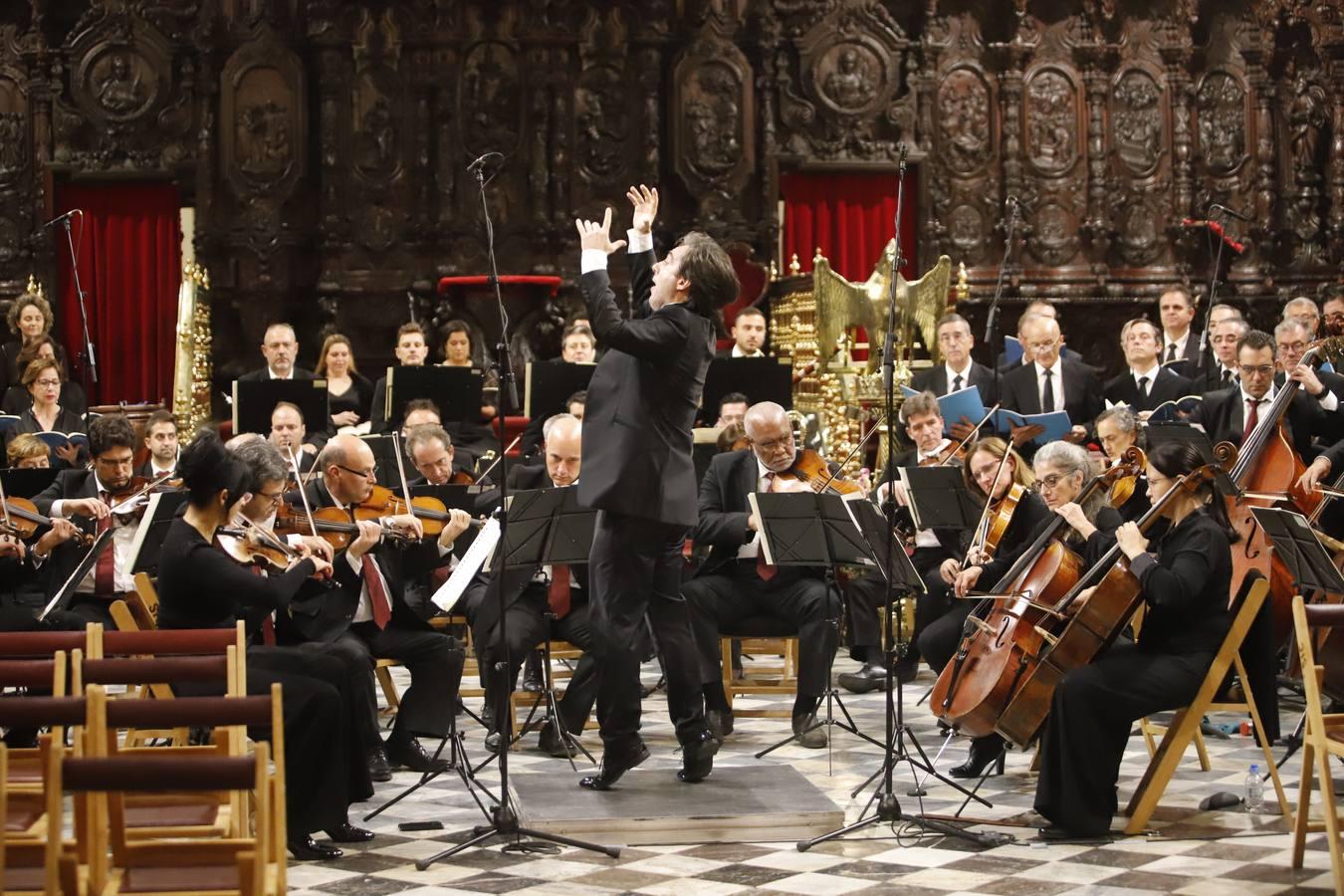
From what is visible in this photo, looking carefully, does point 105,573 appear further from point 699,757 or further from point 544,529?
point 699,757

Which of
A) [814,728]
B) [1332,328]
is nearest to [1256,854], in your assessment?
[814,728]

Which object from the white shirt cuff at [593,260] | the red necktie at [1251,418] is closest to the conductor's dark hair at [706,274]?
the white shirt cuff at [593,260]

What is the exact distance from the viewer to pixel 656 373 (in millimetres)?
5512

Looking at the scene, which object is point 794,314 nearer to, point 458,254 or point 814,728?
point 458,254

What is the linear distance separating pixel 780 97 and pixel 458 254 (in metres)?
2.74

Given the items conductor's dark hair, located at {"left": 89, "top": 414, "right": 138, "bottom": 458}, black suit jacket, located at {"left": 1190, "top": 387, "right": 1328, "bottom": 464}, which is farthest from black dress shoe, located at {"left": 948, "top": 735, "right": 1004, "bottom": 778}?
conductor's dark hair, located at {"left": 89, "top": 414, "right": 138, "bottom": 458}

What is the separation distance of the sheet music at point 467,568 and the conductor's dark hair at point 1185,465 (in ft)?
7.43

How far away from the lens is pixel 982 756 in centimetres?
627

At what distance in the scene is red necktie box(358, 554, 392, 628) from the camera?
640 cm

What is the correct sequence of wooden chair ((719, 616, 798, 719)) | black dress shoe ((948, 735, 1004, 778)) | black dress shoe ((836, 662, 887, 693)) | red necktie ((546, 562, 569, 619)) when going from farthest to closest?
black dress shoe ((836, 662, 887, 693)), wooden chair ((719, 616, 798, 719)), red necktie ((546, 562, 569, 619)), black dress shoe ((948, 735, 1004, 778))

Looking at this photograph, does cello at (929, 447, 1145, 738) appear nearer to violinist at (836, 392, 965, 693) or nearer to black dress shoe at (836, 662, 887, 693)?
violinist at (836, 392, 965, 693)

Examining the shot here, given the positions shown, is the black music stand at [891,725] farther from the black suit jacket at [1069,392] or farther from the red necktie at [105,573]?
the red necktie at [105,573]

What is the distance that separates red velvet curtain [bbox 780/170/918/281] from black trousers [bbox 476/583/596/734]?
708 centimetres

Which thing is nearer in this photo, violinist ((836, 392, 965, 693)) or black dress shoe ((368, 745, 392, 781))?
black dress shoe ((368, 745, 392, 781))
